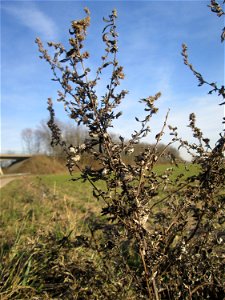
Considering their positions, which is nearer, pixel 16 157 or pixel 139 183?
pixel 139 183

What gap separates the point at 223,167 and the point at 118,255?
98 cm

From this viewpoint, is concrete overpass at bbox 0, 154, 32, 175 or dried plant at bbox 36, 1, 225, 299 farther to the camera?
concrete overpass at bbox 0, 154, 32, 175

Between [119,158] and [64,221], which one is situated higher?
[119,158]

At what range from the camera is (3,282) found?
11.3 ft

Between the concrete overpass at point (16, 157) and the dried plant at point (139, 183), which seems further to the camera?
the concrete overpass at point (16, 157)

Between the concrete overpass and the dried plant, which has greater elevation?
the concrete overpass

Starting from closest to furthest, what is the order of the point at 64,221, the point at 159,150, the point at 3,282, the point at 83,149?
the point at 83,149 < the point at 159,150 < the point at 3,282 < the point at 64,221

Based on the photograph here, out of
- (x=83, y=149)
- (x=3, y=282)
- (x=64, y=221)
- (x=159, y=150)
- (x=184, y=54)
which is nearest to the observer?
(x=83, y=149)

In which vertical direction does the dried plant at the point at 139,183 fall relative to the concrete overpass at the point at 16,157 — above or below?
below

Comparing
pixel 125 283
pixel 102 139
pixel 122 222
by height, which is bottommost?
pixel 125 283

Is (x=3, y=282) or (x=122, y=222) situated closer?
(x=122, y=222)

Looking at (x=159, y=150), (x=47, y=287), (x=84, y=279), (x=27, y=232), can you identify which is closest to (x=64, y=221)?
(x=27, y=232)

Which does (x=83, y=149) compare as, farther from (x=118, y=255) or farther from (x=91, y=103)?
(x=118, y=255)

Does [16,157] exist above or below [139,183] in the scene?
above
